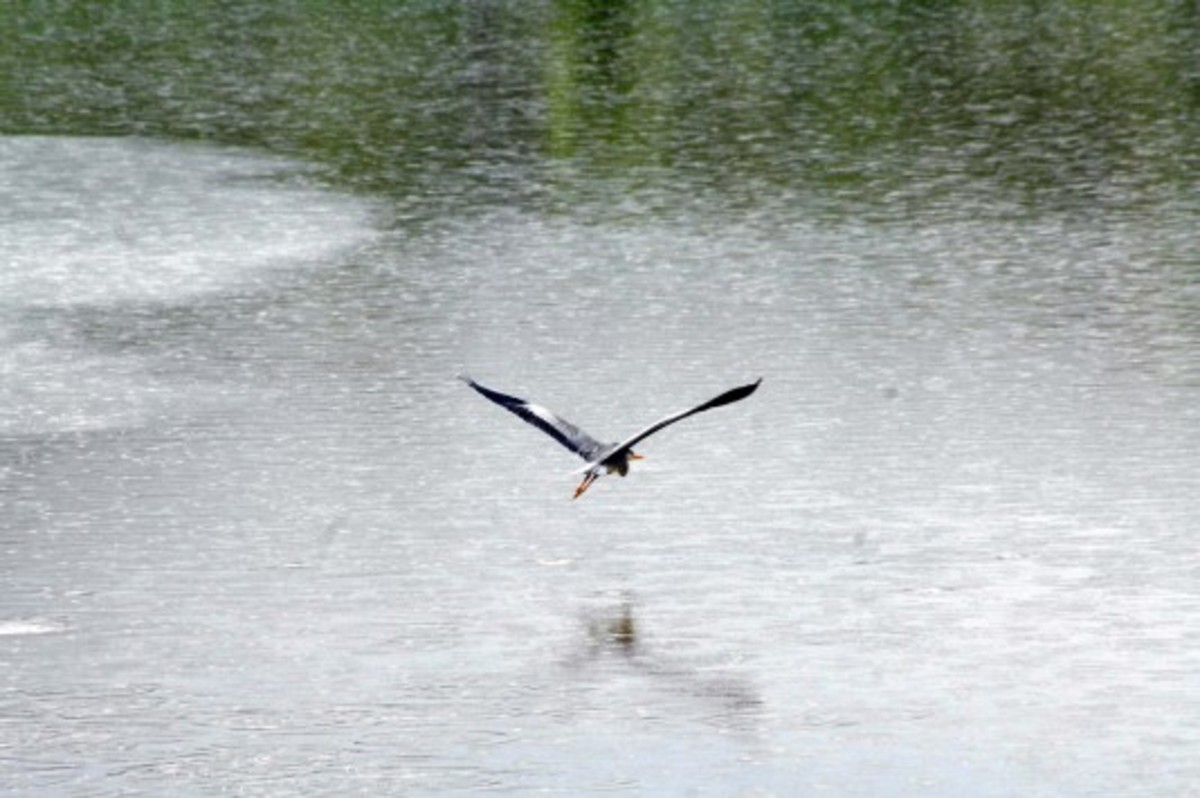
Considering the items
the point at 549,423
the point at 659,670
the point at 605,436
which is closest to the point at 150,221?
the point at 605,436

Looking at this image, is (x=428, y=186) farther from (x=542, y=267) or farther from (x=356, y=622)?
(x=356, y=622)

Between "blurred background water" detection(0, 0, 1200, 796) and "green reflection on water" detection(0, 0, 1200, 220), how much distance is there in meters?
0.12

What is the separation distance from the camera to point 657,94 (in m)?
25.8

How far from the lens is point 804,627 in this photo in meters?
10.6

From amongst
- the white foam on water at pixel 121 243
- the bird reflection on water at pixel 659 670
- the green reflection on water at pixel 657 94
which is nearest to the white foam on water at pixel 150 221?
the white foam on water at pixel 121 243

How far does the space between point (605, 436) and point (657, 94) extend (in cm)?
1274

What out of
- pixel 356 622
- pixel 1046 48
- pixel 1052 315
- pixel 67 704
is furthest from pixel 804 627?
pixel 1046 48

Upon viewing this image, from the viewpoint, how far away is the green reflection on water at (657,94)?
2106cm

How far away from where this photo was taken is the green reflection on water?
69.1 feet

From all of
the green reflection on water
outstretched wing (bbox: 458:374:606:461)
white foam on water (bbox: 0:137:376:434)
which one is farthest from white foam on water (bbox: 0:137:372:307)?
outstretched wing (bbox: 458:374:606:461)

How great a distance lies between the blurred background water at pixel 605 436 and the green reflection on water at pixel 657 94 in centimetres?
12

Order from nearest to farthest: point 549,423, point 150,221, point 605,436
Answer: point 549,423 → point 605,436 → point 150,221

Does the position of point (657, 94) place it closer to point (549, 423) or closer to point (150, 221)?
point (150, 221)

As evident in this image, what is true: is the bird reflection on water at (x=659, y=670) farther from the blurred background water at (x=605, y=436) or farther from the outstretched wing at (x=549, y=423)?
the outstretched wing at (x=549, y=423)
